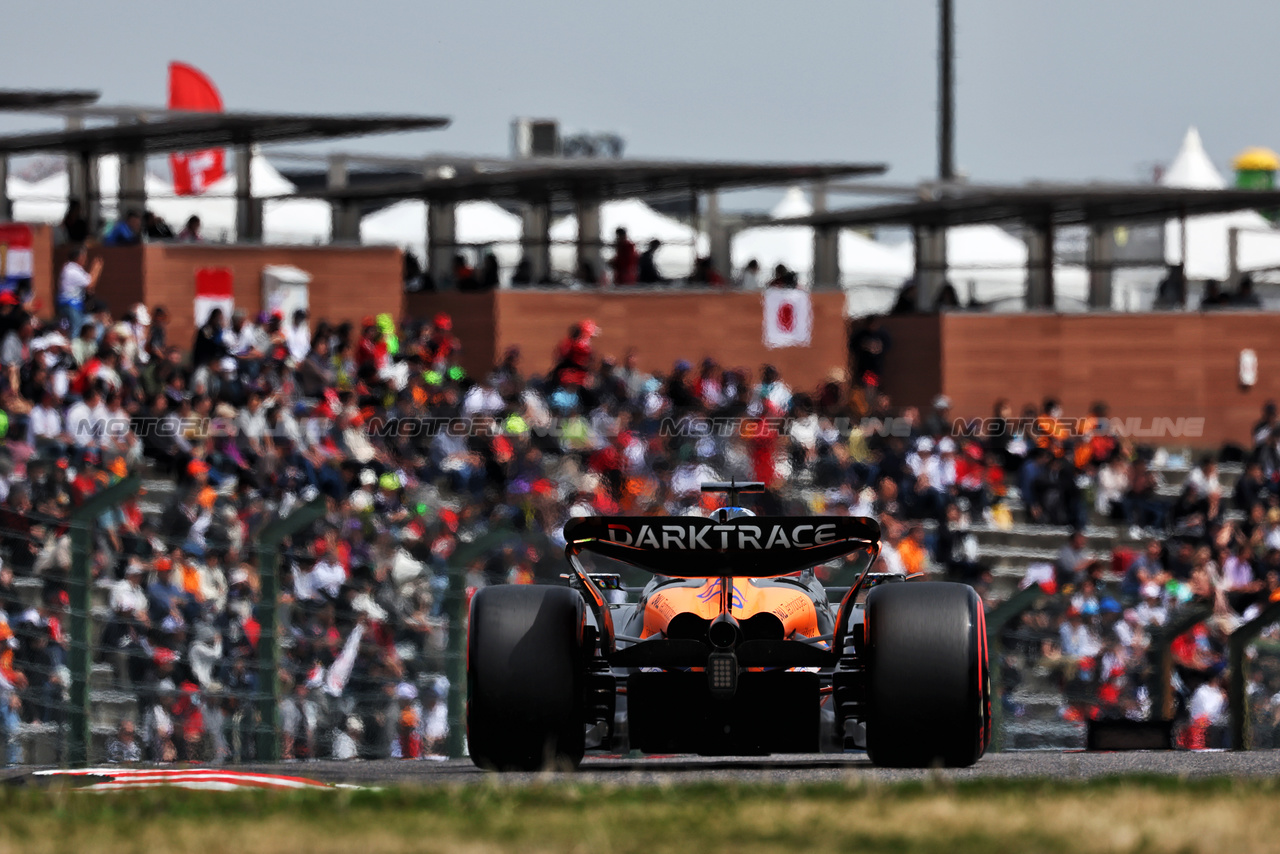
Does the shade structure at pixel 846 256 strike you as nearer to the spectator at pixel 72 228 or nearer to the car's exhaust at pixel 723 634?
the spectator at pixel 72 228

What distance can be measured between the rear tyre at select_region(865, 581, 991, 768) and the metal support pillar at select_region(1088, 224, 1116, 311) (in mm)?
21213

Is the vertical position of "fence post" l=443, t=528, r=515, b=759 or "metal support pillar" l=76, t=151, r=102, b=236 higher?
"metal support pillar" l=76, t=151, r=102, b=236

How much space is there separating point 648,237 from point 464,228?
2.50 m

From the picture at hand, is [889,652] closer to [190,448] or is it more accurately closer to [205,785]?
[205,785]

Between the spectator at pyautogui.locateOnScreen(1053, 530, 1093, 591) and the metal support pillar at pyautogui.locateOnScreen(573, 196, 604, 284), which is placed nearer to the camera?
the spectator at pyautogui.locateOnScreen(1053, 530, 1093, 591)

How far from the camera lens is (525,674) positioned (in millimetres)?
8055

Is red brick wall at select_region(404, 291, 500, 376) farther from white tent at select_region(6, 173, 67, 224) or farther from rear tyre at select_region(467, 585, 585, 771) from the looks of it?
rear tyre at select_region(467, 585, 585, 771)

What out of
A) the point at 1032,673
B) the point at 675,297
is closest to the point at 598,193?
the point at 675,297

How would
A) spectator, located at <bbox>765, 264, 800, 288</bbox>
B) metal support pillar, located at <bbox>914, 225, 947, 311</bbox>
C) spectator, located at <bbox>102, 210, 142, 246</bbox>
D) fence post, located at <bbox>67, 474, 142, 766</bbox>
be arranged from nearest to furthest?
fence post, located at <bbox>67, 474, 142, 766</bbox>
spectator, located at <bbox>102, 210, 142, 246</bbox>
spectator, located at <bbox>765, 264, 800, 288</bbox>
metal support pillar, located at <bbox>914, 225, 947, 311</bbox>

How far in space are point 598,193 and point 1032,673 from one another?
1412 centimetres

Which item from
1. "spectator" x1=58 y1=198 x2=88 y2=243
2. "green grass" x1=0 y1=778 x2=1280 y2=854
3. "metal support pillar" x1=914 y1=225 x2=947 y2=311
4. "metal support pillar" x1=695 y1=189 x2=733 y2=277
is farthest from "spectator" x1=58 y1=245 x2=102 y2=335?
"green grass" x1=0 y1=778 x2=1280 y2=854

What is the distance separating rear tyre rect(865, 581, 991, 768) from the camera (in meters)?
7.90

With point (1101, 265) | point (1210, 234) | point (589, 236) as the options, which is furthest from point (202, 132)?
point (1210, 234)

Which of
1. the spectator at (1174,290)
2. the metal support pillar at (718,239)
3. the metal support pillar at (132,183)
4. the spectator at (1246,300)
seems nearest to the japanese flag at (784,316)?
the metal support pillar at (718,239)
